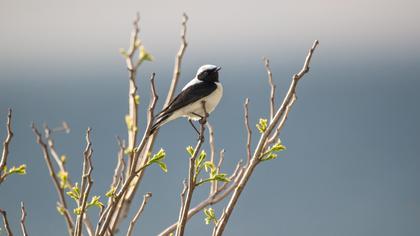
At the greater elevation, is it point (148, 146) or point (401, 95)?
point (148, 146)

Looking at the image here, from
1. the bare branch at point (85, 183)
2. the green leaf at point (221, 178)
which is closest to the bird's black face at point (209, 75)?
the green leaf at point (221, 178)

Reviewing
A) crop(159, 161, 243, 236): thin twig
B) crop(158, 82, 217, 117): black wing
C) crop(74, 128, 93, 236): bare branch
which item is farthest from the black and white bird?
crop(74, 128, 93, 236): bare branch

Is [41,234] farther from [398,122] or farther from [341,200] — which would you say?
[398,122]

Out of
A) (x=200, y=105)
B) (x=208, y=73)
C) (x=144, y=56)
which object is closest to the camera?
(x=144, y=56)

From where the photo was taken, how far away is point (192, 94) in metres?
4.66

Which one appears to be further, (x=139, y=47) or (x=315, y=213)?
(x=315, y=213)

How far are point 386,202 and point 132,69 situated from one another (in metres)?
34.9

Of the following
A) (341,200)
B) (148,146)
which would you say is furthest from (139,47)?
(341,200)

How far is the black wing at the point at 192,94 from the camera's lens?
451cm

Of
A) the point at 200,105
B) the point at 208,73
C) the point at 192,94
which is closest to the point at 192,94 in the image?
the point at 192,94

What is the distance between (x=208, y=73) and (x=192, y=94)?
0.38 m

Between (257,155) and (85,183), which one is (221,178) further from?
(85,183)

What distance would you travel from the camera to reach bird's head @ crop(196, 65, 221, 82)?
4.98 meters

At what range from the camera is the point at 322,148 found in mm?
48438
